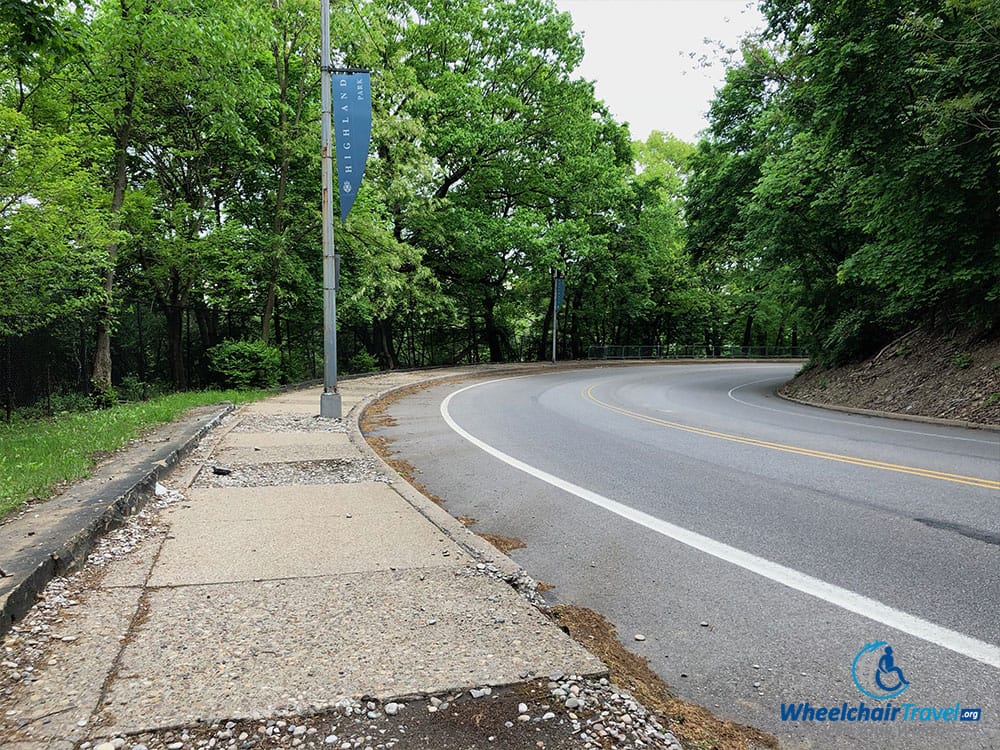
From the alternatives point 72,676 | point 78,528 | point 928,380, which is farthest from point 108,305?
point 928,380

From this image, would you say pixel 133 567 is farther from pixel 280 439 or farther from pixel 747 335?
pixel 747 335

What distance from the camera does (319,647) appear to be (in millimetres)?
2885

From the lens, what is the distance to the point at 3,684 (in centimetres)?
256

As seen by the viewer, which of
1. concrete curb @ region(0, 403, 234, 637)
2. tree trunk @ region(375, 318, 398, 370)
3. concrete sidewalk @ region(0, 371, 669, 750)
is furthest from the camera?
tree trunk @ region(375, 318, 398, 370)

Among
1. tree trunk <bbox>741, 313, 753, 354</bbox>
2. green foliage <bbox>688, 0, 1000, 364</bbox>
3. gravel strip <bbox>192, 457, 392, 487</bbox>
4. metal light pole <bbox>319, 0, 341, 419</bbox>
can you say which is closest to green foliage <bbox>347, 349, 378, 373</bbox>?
metal light pole <bbox>319, 0, 341, 419</bbox>

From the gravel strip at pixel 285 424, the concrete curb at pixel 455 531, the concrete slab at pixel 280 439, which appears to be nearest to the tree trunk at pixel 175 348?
the gravel strip at pixel 285 424

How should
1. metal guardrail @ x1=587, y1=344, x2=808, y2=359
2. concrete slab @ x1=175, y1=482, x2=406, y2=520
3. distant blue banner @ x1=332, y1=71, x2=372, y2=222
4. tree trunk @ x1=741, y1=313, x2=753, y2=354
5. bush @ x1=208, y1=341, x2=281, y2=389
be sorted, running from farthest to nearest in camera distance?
tree trunk @ x1=741, y1=313, x2=753, y2=354
metal guardrail @ x1=587, y1=344, x2=808, y2=359
bush @ x1=208, y1=341, x2=281, y2=389
distant blue banner @ x1=332, y1=71, x2=372, y2=222
concrete slab @ x1=175, y1=482, x2=406, y2=520

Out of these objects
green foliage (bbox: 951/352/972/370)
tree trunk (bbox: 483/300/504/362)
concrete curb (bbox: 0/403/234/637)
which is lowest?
concrete curb (bbox: 0/403/234/637)

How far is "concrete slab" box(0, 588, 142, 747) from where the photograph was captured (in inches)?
89.9

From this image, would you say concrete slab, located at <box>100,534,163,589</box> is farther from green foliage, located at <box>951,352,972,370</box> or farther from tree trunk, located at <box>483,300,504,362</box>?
tree trunk, located at <box>483,300,504,362</box>

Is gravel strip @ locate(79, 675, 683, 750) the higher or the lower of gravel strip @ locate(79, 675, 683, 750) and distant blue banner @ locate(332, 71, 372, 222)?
the lower

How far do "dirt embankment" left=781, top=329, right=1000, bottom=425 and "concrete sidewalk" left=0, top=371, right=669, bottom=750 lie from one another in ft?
41.5

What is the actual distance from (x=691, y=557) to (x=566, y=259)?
30147mm

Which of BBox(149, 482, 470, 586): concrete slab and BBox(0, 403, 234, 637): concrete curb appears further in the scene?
BBox(149, 482, 470, 586): concrete slab
